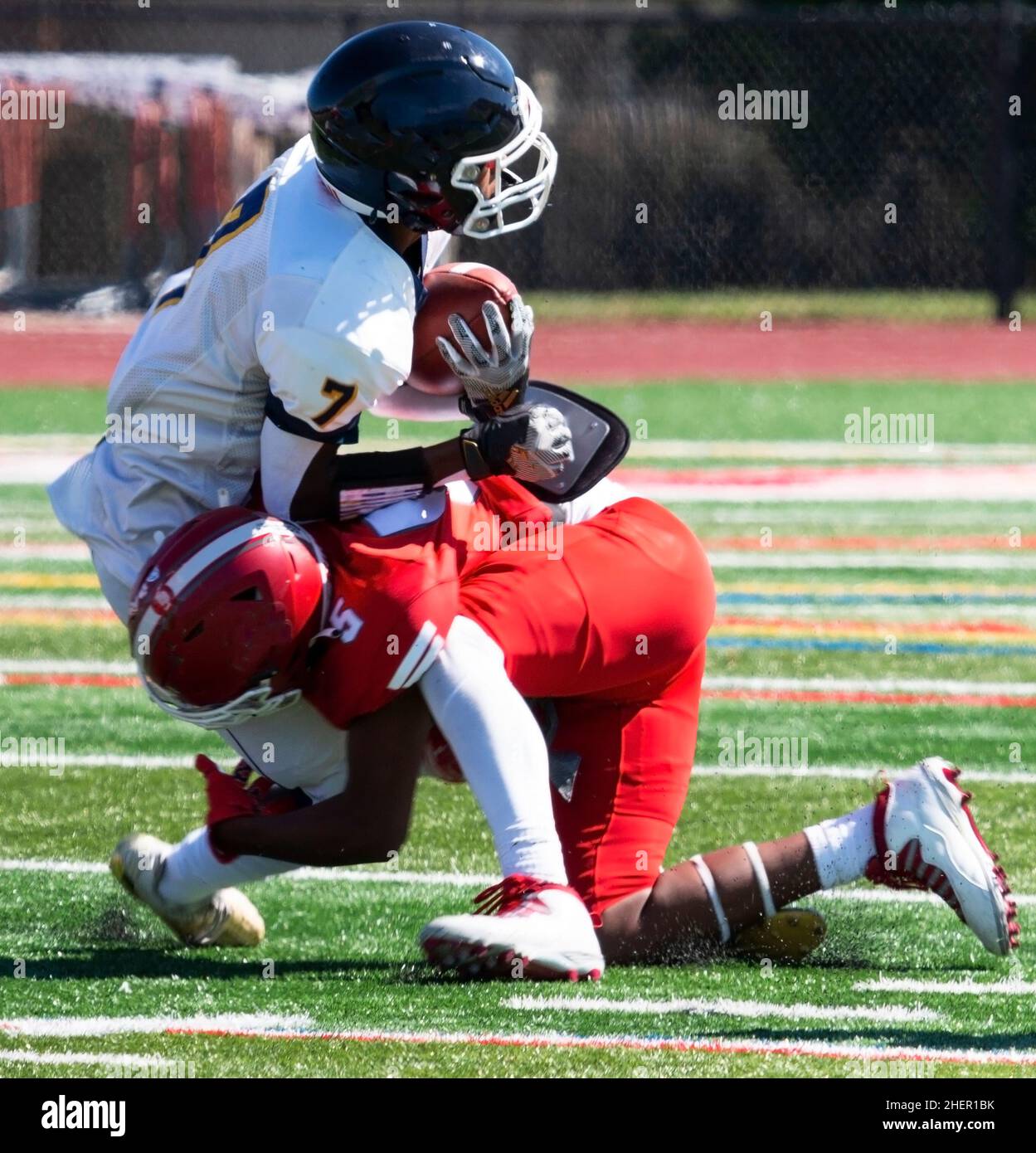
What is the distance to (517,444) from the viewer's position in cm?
379

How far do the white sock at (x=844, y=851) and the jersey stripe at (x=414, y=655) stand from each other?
80 cm

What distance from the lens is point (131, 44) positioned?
20969 mm

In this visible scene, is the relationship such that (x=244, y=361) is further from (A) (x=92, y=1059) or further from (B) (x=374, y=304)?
(A) (x=92, y=1059)

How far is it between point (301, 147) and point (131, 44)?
17780 mm

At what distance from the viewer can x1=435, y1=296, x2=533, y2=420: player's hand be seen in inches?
150

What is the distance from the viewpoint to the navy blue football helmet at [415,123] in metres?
3.78

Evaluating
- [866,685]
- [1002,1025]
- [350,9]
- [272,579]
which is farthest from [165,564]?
[350,9]

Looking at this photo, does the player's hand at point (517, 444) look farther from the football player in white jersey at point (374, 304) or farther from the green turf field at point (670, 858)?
the green turf field at point (670, 858)

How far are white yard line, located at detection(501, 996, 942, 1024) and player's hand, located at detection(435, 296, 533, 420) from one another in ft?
3.46
